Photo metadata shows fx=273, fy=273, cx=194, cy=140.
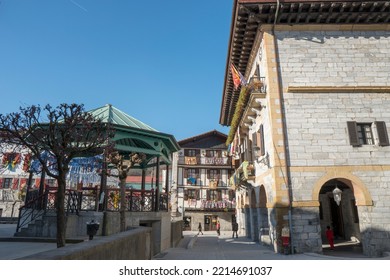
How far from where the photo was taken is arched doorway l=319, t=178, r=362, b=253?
638 inches

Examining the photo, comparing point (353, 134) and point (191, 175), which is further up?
point (191, 175)

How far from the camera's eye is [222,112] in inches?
982

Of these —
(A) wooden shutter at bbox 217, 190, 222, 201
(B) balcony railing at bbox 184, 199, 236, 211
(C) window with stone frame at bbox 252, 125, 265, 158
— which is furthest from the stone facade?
(A) wooden shutter at bbox 217, 190, 222, 201

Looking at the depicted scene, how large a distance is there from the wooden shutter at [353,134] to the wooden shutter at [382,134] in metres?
0.94

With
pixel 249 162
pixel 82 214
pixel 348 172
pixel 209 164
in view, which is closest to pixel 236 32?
pixel 249 162

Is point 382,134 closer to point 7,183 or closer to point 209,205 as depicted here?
point 209,205

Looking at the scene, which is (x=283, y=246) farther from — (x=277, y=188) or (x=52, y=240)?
(x=52, y=240)

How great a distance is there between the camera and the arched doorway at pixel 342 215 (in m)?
16.2

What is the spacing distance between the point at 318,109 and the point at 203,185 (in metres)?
24.4

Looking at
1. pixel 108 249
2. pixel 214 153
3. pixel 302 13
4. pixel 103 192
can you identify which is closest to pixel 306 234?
pixel 108 249

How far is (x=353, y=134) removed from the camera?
11.8 meters

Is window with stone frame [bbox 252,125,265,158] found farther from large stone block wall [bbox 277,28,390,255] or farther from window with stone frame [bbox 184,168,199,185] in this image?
window with stone frame [bbox 184,168,199,185]

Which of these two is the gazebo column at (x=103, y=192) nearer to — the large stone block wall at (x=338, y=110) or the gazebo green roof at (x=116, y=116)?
the gazebo green roof at (x=116, y=116)

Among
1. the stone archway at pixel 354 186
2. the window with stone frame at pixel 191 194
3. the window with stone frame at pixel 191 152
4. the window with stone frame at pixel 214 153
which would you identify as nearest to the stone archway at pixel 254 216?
the stone archway at pixel 354 186
